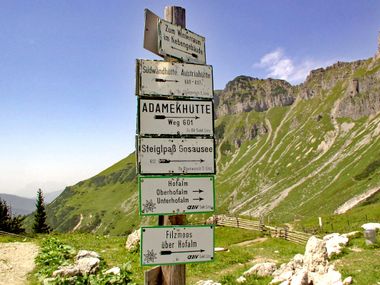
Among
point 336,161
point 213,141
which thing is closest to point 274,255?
point 213,141

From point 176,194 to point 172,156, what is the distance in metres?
0.64

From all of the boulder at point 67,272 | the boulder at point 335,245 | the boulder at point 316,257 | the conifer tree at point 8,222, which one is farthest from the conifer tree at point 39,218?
the boulder at point 316,257

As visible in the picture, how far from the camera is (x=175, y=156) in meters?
5.94

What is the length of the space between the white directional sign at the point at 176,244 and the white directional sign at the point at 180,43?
10.2 ft

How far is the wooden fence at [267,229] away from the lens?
3272cm

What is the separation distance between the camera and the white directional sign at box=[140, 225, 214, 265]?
18.3 ft

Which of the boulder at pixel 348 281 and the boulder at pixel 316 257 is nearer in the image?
the boulder at pixel 348 281

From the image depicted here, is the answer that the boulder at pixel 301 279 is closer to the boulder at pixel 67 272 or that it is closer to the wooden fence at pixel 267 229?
the boulder at pixel 67 272

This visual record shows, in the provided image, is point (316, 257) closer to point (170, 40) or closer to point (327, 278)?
point (327, 278)

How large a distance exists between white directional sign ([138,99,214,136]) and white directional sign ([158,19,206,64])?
39.7 inches

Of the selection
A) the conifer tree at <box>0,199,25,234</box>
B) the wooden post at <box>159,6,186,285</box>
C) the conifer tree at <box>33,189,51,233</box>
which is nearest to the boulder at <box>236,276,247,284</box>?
the wooden post at <box>159,6,186,285</box>

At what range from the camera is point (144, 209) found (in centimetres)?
561

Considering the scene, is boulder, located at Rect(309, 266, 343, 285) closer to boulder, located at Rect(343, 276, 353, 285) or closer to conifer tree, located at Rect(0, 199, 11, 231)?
boulder, located at Rect(343, 276, 353, 285)

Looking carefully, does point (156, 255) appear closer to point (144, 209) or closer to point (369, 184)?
point (144, 209)
